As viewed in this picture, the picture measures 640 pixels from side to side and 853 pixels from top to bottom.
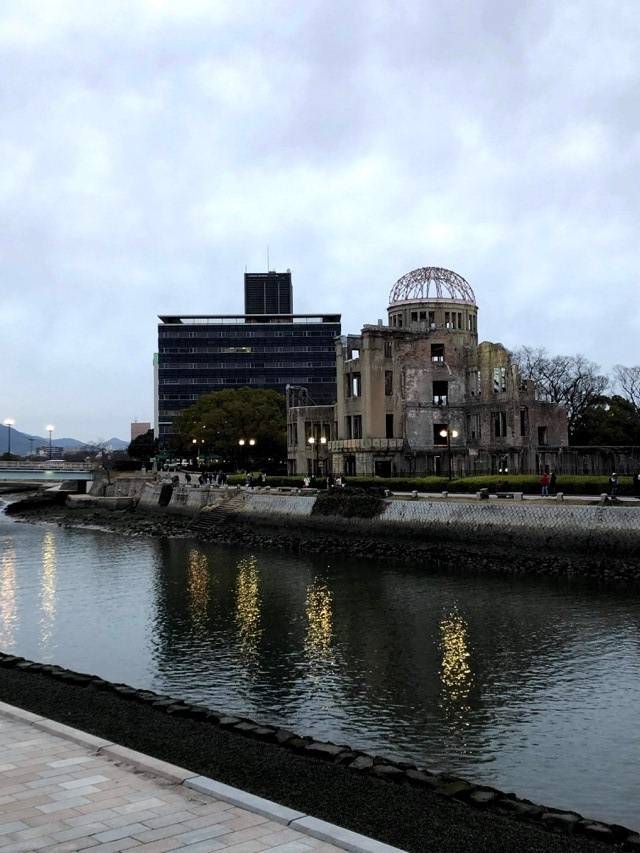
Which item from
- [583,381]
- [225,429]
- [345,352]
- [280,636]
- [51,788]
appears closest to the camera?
[51,788]

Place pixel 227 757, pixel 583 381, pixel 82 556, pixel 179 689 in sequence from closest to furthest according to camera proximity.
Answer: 1. pixel 227 757
2. pixel 179 689
3. pixel 82 556
4. pixel 583 381

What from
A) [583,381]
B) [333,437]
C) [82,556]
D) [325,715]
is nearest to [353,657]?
[325,715]

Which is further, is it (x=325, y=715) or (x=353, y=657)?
(x=353, y=657)

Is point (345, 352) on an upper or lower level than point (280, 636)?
upper

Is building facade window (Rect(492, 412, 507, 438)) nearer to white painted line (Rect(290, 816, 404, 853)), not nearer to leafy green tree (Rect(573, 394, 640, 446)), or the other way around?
leafy green tree (Rect(573, 394, 640, 446))

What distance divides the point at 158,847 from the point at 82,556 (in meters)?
48.8

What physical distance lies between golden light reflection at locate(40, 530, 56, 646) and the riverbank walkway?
18.2 m

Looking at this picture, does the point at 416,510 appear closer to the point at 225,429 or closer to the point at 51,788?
the point at 51,788

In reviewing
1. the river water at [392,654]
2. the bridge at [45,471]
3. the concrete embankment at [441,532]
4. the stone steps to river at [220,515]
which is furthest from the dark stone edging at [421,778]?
the bridge at [45,471]

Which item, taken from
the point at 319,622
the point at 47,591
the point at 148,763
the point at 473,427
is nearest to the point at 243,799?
the point at 148,763

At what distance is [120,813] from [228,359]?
18421cm

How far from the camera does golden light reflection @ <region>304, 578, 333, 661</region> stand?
27969 mm

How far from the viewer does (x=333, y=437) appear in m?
93.4

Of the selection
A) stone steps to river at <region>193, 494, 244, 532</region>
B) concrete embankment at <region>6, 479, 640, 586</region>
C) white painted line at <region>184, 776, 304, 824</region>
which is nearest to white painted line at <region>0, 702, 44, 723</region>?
white painted line at <region>184, 776, 304, 824</region>
